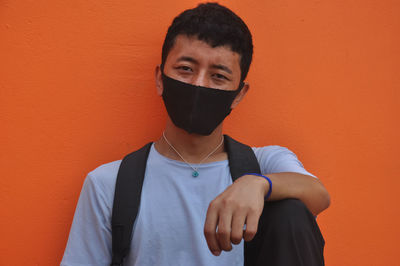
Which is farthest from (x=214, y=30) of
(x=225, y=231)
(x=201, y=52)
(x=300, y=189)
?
(x=225, y=231)

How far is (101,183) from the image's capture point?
5.22 feet

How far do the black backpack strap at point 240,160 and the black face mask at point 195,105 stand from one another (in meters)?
0.17

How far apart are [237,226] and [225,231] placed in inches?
1.7

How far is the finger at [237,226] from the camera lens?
115cm

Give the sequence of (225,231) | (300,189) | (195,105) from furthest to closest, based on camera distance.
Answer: (195,105), (300,189), (225,231)

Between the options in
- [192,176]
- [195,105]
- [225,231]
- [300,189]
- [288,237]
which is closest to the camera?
[225,231]

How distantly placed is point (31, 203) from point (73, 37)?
880 mm

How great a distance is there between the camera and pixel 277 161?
1636 mm

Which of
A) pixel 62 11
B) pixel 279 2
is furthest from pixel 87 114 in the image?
pixel 279 2

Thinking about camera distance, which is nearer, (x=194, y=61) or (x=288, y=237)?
(x=288, y=237)

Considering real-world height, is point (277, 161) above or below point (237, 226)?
above

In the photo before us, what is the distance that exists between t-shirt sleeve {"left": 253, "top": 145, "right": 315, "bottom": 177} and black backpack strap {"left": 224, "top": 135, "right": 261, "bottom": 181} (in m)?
0.05

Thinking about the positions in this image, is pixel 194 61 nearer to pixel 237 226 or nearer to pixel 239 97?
pixel 239 97

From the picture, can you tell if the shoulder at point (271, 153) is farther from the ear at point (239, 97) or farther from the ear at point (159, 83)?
the ear at point (159, 83)
